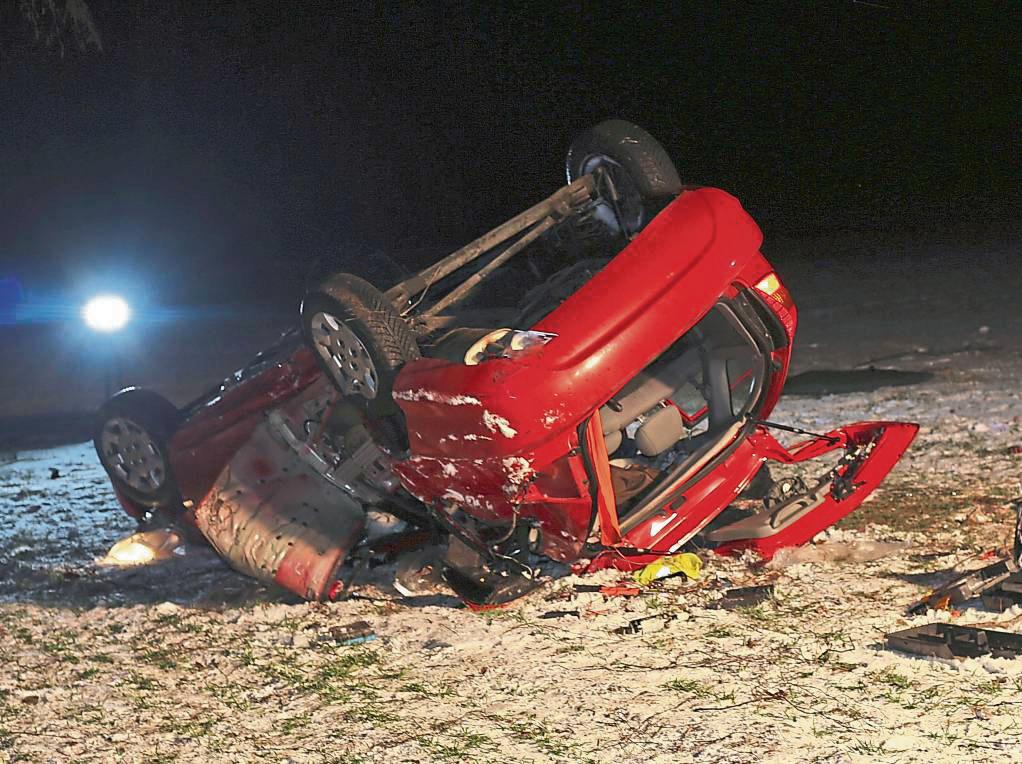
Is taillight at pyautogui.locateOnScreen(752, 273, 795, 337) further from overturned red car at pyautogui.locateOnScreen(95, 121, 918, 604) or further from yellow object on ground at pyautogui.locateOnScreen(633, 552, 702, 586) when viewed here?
yellow object on ground at pyautogui.locateOnScreen(633, 552, 702, 586)

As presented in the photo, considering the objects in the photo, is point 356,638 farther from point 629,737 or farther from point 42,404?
point 42,404

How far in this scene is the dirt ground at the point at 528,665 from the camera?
3.89 m

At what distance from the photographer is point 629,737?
3902 mm

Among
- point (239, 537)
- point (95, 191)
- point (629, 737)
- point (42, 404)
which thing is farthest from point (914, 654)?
point (95, 191)

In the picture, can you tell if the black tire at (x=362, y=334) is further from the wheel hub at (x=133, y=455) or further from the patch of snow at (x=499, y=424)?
the wheel hub at (x=133, y=455)

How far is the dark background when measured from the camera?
25.8 m

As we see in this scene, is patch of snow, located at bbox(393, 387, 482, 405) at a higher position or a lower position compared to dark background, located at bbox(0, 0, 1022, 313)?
lower

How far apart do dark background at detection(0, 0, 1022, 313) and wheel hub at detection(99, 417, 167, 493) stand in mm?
14289

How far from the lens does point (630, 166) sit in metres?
5.70

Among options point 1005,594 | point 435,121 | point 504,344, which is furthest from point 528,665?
point 435,121

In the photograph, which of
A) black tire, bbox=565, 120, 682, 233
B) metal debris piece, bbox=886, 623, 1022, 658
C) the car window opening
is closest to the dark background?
black tire, bbox=565, 120, 682, 233

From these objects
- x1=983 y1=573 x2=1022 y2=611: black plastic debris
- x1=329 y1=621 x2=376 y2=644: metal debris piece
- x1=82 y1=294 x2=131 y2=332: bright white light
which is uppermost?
x1=82 y1=294 x2=131 y2=332: bright white light

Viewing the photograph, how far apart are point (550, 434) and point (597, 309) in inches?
20.0

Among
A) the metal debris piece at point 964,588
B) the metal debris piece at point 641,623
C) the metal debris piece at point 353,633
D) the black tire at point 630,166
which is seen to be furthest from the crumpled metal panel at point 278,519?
the metal debris piece at point 964,588
